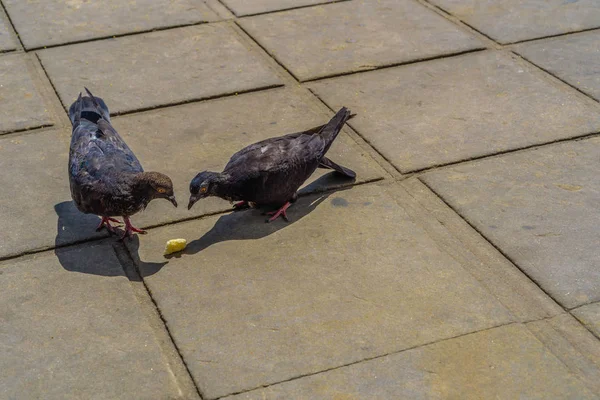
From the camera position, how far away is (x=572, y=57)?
25.3 ft

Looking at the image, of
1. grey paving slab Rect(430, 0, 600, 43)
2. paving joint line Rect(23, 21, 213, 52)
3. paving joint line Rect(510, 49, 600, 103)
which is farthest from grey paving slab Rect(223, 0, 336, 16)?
paving joint line Rect(510, 49, 600, 103)

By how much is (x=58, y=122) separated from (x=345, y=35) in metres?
2.78

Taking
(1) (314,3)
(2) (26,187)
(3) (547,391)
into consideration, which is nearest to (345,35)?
(1) (314,3)

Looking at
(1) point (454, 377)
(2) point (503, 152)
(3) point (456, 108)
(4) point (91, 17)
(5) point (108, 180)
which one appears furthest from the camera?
(4) point (91, 17)

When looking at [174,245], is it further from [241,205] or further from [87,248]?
[241,205]

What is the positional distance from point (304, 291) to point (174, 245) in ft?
2.81

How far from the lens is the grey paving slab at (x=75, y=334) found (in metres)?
4.31

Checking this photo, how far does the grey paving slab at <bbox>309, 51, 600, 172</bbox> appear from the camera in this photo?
6445mm

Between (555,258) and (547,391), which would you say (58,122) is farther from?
(547,391)

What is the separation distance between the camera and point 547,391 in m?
4.21

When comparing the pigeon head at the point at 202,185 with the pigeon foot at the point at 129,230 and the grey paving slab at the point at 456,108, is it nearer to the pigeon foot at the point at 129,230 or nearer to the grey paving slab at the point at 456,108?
the pigeon foot at the point at 129,230

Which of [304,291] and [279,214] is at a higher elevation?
[304,291]

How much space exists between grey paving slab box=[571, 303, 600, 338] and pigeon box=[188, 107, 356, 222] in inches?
74.0

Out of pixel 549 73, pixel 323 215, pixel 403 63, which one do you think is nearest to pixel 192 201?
pixel 323 215
